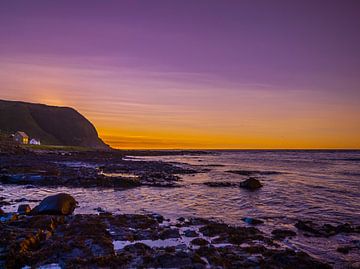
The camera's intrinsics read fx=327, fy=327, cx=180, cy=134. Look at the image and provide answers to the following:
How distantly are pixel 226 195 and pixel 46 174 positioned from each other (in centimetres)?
2243

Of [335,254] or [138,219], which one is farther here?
[138,219]

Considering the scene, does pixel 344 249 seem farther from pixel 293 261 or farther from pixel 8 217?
pixel 8 217

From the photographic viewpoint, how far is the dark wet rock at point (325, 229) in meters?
16.6

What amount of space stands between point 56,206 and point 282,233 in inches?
500

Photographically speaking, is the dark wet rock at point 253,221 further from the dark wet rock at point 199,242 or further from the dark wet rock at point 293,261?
the dark wet rock at point 293,261

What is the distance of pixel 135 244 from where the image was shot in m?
13.3

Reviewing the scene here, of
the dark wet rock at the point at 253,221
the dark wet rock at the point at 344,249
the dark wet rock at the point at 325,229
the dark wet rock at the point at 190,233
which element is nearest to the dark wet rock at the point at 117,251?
the dark wet rock at the point at 190,233

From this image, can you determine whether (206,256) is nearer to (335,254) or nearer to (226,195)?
(335,254)

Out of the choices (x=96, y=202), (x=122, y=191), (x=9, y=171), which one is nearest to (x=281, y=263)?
(x=96, y=202)

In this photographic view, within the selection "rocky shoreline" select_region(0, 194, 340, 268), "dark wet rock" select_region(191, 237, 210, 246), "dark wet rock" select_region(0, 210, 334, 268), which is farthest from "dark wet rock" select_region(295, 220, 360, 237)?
"dark wet rock" select_region(191, 237, 210, 246)

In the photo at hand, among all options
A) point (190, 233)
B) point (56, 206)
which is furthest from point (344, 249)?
point (56, 206)

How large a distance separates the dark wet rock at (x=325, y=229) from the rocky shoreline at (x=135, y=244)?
1.48 meters

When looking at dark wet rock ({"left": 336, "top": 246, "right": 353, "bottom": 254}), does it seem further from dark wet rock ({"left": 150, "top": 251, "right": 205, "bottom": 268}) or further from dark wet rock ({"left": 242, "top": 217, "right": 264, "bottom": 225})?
dark wet rock ({"left": 150, "top": 251, "right": 205, "bottom": 268})

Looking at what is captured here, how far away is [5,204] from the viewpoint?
22078 millimetres
